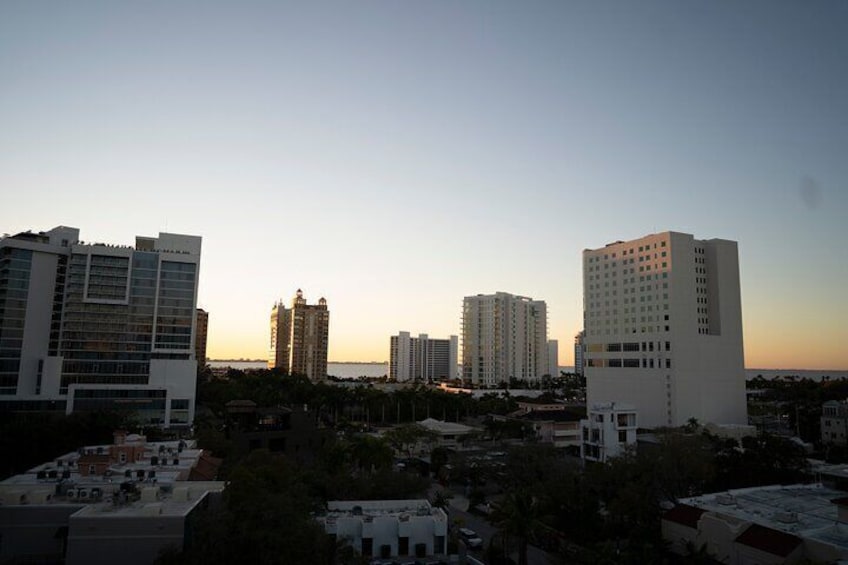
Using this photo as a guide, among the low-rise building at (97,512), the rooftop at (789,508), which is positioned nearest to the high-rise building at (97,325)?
the low-rise building at (97,512)

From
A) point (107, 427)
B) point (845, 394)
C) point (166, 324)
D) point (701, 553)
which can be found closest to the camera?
point (701, 553)

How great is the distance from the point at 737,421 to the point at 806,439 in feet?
30.1

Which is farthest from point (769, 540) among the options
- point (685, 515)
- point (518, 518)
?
point (518, 518)

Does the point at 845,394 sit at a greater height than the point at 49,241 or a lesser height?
lesser

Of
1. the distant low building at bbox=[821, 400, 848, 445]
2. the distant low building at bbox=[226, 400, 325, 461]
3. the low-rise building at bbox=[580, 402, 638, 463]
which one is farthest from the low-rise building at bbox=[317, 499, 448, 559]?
the distant low building at bbox=[821, 400, 848, 445]

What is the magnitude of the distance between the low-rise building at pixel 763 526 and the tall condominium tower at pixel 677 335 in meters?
47.6

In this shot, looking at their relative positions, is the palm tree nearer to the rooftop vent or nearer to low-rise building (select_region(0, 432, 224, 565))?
the rooftop vent

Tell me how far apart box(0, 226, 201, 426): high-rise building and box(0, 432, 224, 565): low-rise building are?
52.8 meters

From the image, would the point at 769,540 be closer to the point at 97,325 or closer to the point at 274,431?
the point at 274,431

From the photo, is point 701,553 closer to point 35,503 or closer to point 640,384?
point 35,503

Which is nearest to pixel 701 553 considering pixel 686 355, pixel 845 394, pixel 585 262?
pixel 686 355

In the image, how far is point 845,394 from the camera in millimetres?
118000

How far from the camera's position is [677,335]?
3450 inches

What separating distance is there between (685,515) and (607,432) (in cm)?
2877
